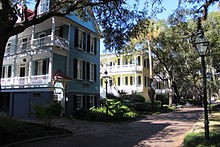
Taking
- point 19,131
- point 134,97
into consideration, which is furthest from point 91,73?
point 19,131

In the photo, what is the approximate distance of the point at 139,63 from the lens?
42.2 meters

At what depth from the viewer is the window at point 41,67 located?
23000 millimetres

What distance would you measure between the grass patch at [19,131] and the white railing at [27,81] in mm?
8820

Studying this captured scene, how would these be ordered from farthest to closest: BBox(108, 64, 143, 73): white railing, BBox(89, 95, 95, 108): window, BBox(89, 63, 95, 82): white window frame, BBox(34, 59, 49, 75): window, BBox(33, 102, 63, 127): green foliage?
BBox(108, 64, 143, 73): white railing
BBox(89, 63, 95, 82): white window frame
BBox(89, 95, 95, 108): window
BBox(34, 59, 49, 75): window
BBox(33, 102, 63, 127): green foliage

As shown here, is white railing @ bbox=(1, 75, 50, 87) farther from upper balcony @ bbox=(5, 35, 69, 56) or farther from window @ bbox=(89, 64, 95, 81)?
window @ bbox=(89, 64, 95, 81)

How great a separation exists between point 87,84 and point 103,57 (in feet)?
68.8

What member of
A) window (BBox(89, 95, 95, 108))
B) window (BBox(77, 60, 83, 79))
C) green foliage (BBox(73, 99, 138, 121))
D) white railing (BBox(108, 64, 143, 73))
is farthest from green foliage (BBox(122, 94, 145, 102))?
green foliage (BBox(73, 99, 138, 121))

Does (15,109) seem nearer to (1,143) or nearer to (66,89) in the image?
(66,89)

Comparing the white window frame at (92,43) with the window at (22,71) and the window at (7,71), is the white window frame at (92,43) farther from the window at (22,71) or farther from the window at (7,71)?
the window at (7,71)

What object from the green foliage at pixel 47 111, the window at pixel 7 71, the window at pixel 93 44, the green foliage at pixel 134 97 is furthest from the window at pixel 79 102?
the green foliage at pixel 134 97

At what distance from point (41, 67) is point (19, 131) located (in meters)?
12.6

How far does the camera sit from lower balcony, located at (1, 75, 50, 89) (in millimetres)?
21562

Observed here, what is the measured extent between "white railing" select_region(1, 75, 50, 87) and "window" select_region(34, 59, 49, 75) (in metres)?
1.16

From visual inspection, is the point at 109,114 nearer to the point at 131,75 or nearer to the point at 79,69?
the point at 79,69
